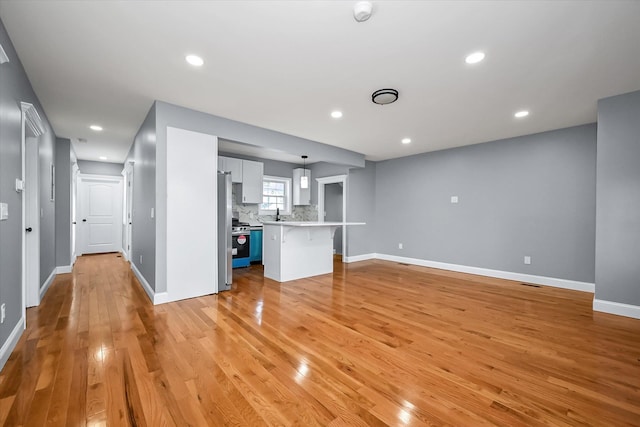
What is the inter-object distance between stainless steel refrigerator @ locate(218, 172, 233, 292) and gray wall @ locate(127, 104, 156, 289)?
2.83 feet

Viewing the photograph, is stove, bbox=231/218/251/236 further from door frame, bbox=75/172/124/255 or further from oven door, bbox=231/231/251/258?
door frame, bbox=75/172/124/255

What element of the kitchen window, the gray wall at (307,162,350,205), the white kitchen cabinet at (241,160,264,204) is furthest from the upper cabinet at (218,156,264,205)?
the gray wall at (307,162,350,205)

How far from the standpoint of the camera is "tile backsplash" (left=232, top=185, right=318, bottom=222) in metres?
6.67

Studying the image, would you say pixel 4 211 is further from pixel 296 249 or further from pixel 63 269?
pixel 63 269

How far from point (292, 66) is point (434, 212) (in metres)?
4.54

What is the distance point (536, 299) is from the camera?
12.3 ft

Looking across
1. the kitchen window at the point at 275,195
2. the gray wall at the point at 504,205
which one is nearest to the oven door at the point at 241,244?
the kitchen window at the point at 275,195

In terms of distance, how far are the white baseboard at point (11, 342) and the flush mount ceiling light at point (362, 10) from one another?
349 centimetres

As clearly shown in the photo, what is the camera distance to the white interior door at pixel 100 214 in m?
7.20

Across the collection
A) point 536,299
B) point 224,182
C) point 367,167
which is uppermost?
point 367,167

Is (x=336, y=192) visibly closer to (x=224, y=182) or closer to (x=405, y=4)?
(x=224, y=182)

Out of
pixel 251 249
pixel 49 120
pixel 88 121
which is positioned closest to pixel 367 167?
pixel 251 249

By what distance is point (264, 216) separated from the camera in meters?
7.10

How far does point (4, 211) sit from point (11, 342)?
3.55 feet
